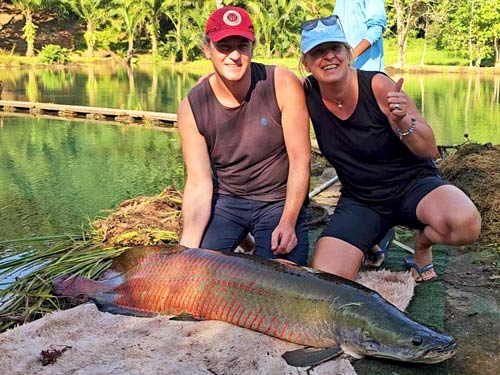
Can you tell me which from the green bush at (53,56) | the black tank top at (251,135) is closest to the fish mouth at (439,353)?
the black tank top at (251,135)

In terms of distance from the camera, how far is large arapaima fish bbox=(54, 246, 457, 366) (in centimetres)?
289

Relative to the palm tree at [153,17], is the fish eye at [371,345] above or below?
below

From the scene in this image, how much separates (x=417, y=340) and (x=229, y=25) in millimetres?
2067

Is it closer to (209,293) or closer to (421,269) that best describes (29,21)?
(421,269)

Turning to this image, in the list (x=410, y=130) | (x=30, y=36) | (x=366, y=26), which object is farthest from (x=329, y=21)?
(x=30, y=36)

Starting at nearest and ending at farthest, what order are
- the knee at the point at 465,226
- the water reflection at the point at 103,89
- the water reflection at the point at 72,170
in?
the knee at the point at 465,226 → the water reflection at the point at 72,170 → the water reflection at the point at 103,89

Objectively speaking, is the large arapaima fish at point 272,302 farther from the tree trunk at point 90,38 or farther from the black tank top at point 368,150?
the tree trunk at point 90,38

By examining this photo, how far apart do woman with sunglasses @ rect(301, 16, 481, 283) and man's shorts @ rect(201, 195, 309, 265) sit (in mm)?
159

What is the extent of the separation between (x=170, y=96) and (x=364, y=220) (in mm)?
19288

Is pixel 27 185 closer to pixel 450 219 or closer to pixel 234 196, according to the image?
pixel 234 196

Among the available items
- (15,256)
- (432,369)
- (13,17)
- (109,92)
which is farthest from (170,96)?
(13,17)

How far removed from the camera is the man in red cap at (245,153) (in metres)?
3.88

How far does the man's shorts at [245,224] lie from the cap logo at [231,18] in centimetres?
115

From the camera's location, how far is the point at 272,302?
3188 mm
